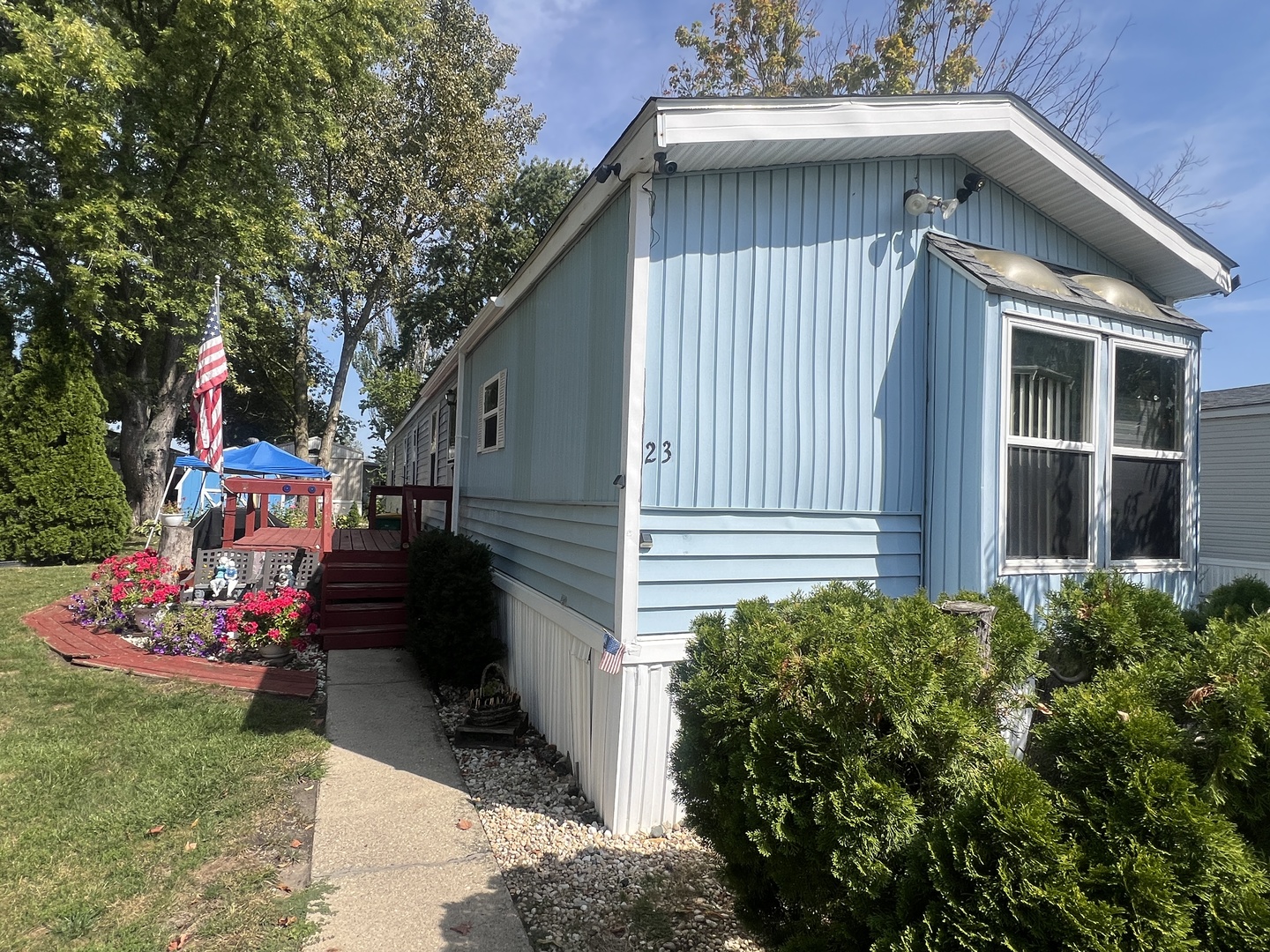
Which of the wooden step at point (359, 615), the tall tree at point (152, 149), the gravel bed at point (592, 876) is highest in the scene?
the tall tree at point (152, 149)

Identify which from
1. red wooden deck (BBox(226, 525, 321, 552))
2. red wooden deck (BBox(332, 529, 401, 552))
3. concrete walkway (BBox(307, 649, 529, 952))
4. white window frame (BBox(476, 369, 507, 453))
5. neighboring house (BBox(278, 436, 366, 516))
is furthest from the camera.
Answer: neighboring house (BBox(278, 436, 366, 516))

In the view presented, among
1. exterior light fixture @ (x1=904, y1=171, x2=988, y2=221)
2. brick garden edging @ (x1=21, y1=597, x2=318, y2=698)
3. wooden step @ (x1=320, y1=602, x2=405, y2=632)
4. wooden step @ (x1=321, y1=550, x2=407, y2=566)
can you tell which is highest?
exterior light fixture @ (x1=904, y1=171, x2=988, y2=221)

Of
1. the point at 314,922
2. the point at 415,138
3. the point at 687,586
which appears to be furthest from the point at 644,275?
the point at 415,138

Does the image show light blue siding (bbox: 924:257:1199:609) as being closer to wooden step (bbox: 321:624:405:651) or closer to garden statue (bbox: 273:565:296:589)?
wooden step (bbox: 321:624:405:651)

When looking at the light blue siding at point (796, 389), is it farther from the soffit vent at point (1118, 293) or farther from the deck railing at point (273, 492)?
the deck railing at point (273, 492)

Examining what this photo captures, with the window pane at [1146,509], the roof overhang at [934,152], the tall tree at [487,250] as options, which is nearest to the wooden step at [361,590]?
the roof overhang at [934,152]

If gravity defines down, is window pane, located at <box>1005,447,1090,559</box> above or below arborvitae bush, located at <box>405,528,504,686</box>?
above

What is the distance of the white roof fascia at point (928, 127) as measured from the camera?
3.82 meters

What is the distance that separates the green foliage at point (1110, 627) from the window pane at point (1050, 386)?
2.14 m

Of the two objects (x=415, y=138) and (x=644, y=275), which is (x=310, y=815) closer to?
(x=644, y=275)

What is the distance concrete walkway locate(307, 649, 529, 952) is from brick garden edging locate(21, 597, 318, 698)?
880 mm

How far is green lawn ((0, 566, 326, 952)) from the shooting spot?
292 cm

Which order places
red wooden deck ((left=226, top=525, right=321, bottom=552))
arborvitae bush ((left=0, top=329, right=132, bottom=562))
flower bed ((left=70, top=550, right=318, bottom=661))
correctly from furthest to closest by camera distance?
arborvitae bush ((left=0, top=329, right=132, bottom=562)) → red wooden deck ((left=226, top=525, right=321, bottom=552)) → flower bed ((left=70, top=550, right=318, bottom=661))

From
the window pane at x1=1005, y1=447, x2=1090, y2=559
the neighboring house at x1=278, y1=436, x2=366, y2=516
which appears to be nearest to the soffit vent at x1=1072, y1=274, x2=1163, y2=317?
the window pane at x1=1005, y1=447, x2=1090, y2=559
